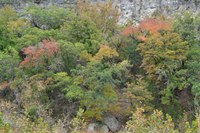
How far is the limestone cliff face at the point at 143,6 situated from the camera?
84.7 feet

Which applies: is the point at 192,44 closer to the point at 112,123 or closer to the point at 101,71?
the point at 101,71

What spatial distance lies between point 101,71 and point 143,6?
11.7 metres

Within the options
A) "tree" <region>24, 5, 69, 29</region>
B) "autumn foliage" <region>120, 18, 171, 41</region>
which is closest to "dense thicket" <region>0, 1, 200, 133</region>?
"autumn foliage" <region>120, 18, 171, 41</region>

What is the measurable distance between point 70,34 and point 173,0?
35.5 feet

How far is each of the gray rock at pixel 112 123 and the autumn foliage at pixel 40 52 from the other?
427 cm

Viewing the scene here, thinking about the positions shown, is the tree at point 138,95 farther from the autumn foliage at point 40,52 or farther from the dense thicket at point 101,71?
the autumn foliage at point 40,52

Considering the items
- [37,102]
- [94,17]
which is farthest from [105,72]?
[94,17]

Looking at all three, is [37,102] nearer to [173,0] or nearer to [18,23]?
[18,23]

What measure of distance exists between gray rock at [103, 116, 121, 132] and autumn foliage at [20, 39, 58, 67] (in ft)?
14.0

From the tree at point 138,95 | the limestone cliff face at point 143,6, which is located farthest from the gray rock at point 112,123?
the limestone cliff face at point 143,6

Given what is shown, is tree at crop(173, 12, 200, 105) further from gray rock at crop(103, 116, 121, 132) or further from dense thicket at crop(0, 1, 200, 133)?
gray rock at crop(103, 116, 121, 132)

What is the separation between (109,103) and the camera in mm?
16141

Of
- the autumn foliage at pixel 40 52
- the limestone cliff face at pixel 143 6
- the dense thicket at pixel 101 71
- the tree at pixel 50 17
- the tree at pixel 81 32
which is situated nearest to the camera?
the dense thicket at pixel 101 71

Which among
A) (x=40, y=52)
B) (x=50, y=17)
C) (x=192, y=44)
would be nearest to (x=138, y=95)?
(x=192, y=44)
